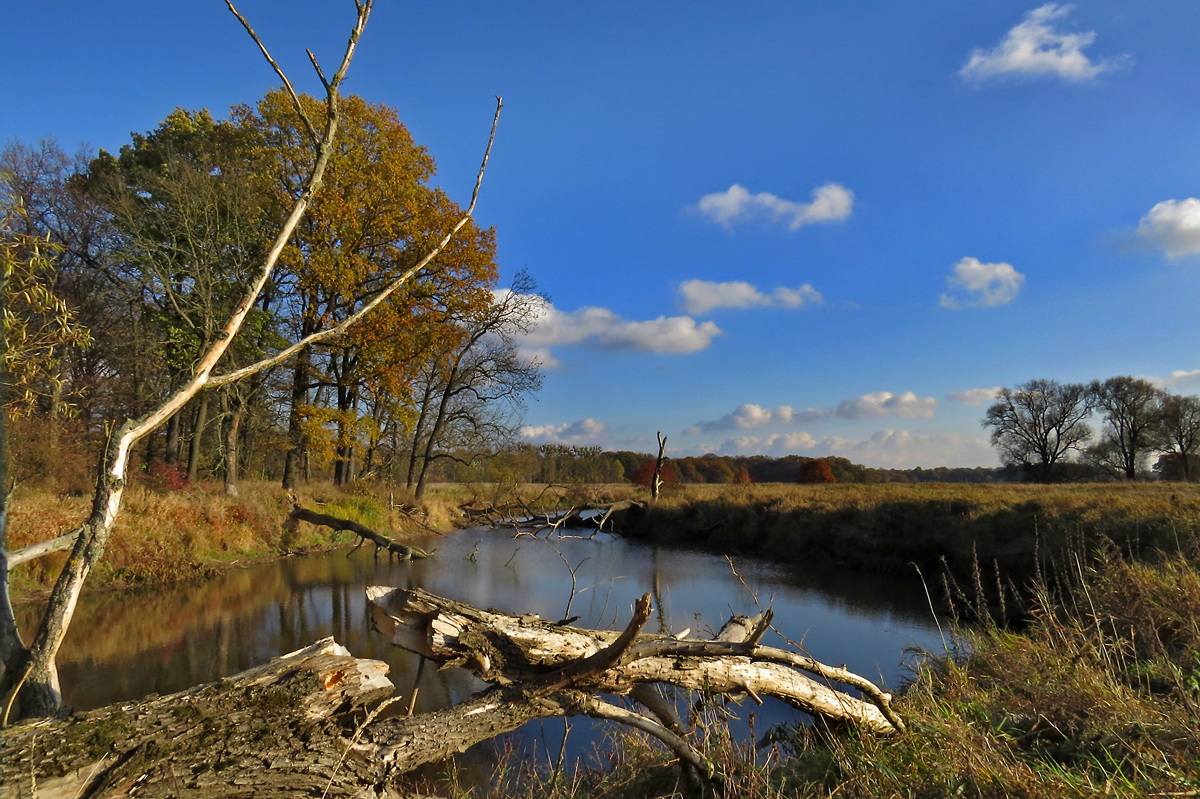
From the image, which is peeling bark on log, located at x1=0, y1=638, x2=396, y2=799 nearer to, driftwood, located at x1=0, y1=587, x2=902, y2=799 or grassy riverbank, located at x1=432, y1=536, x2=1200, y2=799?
driftwood, located at x1=0, y1=587, x2=902, y2=799

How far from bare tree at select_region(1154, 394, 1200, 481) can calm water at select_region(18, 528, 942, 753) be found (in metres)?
32.9

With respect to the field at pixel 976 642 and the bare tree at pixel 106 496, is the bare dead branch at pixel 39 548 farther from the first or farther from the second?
the field at pixel 976 642

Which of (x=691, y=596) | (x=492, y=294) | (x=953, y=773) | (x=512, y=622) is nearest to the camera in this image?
(x=953, y=773)

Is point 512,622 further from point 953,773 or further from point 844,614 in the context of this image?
point 844,614

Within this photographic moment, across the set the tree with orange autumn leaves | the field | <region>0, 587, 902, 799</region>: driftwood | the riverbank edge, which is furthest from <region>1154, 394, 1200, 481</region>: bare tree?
<region>0, 587, 902, 799</region>: driftwood

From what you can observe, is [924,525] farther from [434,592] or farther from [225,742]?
[225,742]

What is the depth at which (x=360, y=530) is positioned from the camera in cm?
1198

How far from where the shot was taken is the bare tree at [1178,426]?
3259 centimetres

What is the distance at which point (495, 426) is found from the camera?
20.7 meters

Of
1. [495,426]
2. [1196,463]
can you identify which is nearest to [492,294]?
[495,426]

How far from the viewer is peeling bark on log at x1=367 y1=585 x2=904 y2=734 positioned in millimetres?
2881

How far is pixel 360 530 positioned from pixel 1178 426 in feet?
140

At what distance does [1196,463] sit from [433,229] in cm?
3593

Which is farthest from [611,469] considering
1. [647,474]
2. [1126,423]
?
[1126,423]
